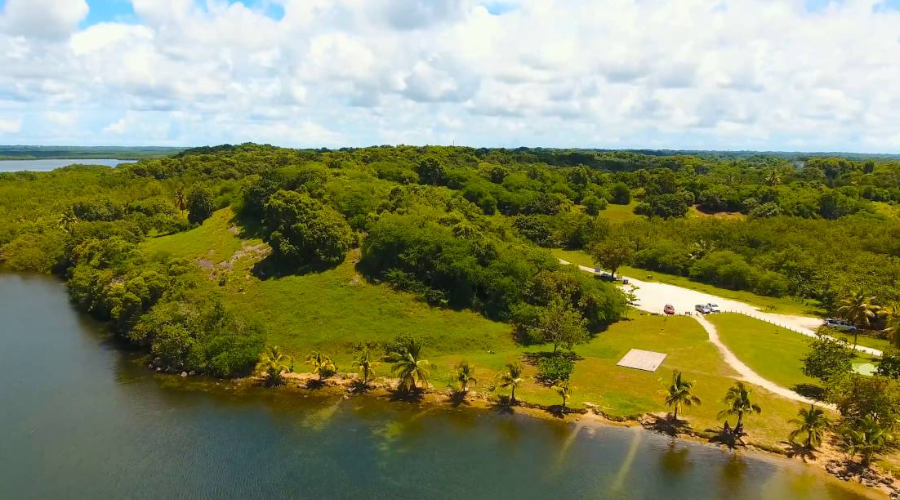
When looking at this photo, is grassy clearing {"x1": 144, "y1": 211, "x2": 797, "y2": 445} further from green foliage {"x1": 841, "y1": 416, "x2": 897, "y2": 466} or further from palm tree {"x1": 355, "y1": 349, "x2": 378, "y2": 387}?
green foliage {"x1": 841, "y1": 416, "x2": 897, "y2": 466}

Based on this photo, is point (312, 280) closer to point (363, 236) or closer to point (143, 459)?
point (363, 236)

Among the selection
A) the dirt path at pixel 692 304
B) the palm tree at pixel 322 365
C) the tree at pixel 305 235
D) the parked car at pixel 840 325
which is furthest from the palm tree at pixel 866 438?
the tree at pixel 305 235

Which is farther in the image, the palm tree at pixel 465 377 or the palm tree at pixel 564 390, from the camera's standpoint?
the palm tree at pixel 465 377

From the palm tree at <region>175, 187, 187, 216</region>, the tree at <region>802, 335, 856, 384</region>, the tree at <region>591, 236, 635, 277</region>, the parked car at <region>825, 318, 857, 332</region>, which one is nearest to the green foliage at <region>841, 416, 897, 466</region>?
the tree at <region>802, 335, 856, 384</region>

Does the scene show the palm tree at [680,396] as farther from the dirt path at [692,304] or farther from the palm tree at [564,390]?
the dirt path at [692,304]

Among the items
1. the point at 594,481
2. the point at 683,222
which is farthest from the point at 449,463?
the point at 683,222
